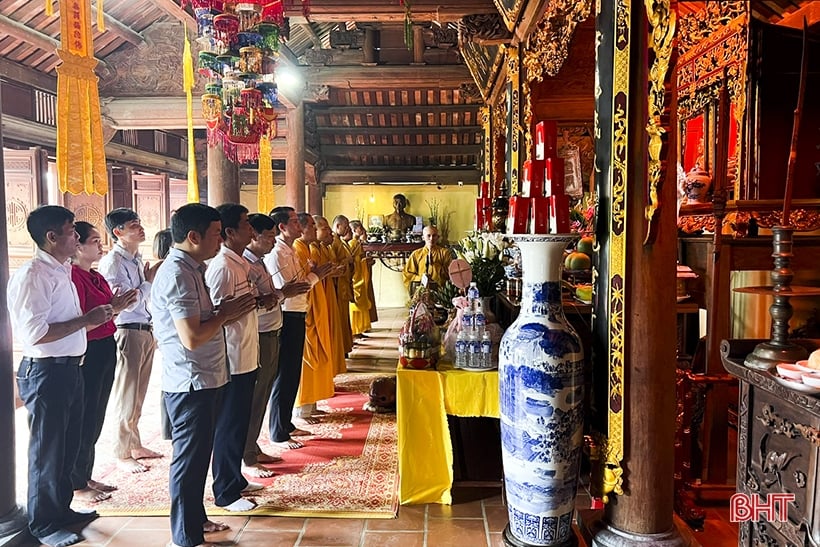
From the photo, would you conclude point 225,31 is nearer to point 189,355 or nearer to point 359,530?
point 189,355

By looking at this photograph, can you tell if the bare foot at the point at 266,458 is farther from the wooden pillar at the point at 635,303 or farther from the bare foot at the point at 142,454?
the wooden pillar at the point at 635,303

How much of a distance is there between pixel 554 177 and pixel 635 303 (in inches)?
22.2

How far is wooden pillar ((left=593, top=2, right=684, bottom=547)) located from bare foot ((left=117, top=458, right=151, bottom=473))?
262cm

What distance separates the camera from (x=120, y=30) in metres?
6.22

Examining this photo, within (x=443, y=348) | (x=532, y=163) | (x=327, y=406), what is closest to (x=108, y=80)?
(x=327, y=406)

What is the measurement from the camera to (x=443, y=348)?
303cm

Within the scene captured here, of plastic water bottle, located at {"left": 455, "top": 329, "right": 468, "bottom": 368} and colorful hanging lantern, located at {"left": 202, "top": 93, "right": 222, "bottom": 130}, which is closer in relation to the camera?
plastic water bottle, located at {"left": 455, "top": 329, "right": 468, "bottom": 368}

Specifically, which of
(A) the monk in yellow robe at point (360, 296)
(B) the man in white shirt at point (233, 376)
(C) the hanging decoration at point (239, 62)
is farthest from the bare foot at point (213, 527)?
(A) the monk in yellow robe at point (360, 296)

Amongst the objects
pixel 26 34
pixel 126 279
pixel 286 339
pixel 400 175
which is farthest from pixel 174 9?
pixel 400 175

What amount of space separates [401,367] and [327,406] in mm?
2066

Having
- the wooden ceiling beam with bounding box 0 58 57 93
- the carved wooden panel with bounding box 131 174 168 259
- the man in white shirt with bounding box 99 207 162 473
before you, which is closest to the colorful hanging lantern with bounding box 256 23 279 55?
the man in white shirt with bounding box 99 207 162 473

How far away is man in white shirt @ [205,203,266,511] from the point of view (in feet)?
9.40

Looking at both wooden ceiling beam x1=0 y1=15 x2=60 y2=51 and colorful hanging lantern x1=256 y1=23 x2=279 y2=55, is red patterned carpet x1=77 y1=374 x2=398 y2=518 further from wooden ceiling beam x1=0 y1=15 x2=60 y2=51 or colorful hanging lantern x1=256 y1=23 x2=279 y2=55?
wooden ceiling beam x1=0 y1=15 x2=60 y2=51

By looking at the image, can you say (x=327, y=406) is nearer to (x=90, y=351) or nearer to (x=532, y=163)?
(x=90, y=351)
